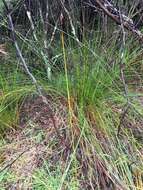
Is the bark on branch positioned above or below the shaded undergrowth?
above

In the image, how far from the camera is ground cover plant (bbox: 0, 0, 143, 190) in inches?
74.5

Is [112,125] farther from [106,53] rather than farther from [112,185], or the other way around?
[106,53]

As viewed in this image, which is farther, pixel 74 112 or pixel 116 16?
pixel 116 16

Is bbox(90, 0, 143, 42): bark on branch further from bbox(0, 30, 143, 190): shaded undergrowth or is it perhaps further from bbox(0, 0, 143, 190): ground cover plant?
bbox(0, 30, 143, 190): shaded undergrowth

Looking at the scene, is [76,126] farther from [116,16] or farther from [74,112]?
[116,16]

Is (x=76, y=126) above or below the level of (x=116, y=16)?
below

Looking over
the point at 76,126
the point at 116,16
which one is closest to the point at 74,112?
the point at 76,126

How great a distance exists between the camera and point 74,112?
2.07 m

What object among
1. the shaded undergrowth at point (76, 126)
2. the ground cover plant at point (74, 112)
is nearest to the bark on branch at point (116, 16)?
the ground cover plant at point (74, 112)

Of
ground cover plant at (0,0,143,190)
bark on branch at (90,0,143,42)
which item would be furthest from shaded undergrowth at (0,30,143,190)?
bark on branch at (90,0,143,42)

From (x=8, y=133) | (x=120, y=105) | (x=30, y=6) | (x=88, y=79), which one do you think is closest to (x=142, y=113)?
(x=120, y=105)

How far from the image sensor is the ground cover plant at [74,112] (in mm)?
1894

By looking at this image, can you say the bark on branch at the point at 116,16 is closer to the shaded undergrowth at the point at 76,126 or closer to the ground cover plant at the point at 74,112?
the ground cover plant at the point at 74,112

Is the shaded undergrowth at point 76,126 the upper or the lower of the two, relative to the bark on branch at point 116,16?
lower
